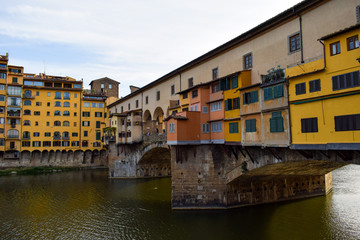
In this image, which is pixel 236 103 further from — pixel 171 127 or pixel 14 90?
pixel 14 90

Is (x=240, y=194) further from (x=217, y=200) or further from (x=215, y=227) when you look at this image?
(x=215, y=227)

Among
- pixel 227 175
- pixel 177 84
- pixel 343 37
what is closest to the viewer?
pixel 343 37

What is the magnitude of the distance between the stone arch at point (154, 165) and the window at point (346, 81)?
103 feet

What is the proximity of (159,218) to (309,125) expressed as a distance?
49.3ft

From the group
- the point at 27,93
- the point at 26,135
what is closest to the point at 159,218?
the point at 26,135

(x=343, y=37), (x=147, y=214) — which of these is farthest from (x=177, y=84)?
(x=343, y=37)

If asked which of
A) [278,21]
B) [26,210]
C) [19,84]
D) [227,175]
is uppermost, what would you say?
[19,84]

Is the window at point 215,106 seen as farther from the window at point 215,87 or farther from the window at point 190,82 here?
the window at point 190,82

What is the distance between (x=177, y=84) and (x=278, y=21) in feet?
53.7

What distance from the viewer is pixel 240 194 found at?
2464cm

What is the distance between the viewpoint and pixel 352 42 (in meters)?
12.9

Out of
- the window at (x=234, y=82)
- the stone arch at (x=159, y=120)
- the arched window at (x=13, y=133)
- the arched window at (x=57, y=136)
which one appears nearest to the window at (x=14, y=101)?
the arched window at (x=13, y=133)

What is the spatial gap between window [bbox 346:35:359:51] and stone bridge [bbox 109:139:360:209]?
7.63 m

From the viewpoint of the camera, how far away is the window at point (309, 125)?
47.8ft
